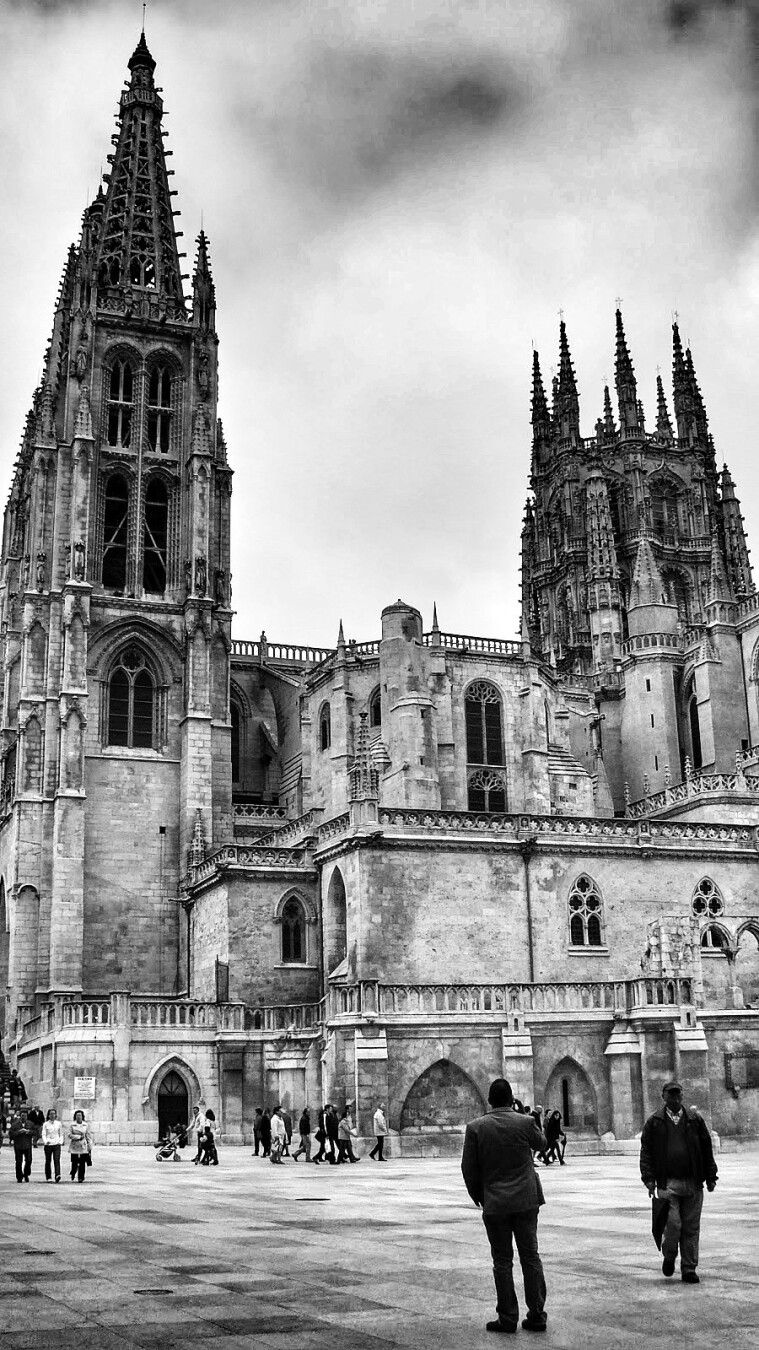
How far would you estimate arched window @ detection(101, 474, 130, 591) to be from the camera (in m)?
58.8

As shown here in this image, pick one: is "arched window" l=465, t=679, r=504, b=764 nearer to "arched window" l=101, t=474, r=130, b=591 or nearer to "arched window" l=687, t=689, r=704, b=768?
"arched window" l=687, t=689, r=704, b=768

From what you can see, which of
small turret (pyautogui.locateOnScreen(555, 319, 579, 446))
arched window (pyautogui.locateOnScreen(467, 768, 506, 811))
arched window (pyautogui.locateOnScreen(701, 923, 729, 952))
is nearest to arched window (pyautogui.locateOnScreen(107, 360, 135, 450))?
arched window (pyautogui.locateOnScreen(467, 768, 506, 811))

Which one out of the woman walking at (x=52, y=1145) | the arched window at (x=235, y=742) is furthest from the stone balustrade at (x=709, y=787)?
the woman walking at (x=52, y=1145)

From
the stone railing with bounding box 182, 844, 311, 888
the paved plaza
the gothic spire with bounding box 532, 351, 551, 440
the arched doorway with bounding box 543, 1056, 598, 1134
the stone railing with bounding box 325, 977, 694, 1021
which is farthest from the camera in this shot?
the gothic spire with bounding box 532, 351, 551, 440

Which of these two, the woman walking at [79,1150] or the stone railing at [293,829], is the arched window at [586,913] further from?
the woman walking at [79,1150]

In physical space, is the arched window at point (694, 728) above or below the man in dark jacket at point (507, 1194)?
above

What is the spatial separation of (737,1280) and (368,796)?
27.6 m

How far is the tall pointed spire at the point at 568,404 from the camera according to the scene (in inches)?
3743

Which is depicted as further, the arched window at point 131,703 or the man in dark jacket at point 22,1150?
the arched window at point 131,703

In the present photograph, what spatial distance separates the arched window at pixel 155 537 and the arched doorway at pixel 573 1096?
30716 mm

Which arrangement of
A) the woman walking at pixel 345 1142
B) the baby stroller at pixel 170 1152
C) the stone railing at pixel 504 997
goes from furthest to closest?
the stone railing at pixel 504 997 → the baby stroller at pixel 170 1152 → the woman walking at pixel 345 1142

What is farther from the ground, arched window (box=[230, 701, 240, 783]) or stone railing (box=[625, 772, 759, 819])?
arched window (box=[230, 701, 240, 783])

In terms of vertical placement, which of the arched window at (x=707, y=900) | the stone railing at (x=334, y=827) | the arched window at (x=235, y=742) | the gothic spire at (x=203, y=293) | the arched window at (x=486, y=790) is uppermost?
the gothic spire at (x=203, y=293)

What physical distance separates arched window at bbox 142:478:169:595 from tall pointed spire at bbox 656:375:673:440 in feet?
143
